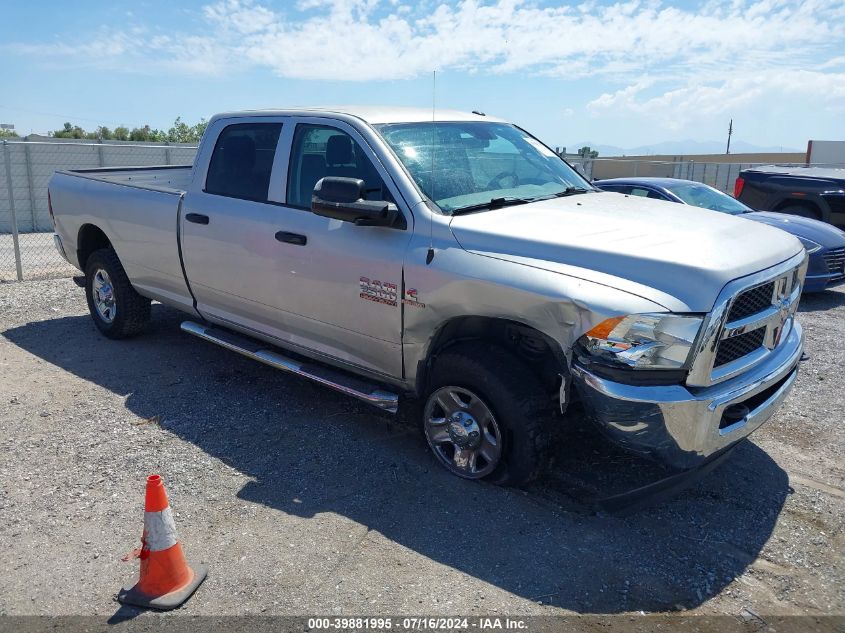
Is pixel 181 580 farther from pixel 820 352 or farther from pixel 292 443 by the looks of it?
pixel 820 352

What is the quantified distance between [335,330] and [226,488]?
45.9 inches

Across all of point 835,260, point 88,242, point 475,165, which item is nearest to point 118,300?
point 88,242

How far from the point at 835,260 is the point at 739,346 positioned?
6.27 m

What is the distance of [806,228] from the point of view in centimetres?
924

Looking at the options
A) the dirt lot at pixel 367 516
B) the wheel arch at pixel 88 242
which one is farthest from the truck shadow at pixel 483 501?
the wheel arch at pixel 88 242

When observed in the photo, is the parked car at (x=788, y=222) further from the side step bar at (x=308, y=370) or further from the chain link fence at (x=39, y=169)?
the chain link fence at (x=39, y=169)

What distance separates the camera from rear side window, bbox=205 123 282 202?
516cm

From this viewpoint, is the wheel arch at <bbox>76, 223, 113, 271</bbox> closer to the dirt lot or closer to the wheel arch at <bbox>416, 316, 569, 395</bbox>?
the dirt lot

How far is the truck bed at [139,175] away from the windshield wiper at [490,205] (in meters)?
3.30

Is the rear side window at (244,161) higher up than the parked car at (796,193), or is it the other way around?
the rear side window at (244,161)

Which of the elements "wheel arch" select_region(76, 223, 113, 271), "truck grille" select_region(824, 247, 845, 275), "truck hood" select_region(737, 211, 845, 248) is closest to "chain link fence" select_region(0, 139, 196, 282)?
"wheel arch" select_region(76, 223, 113, 271)

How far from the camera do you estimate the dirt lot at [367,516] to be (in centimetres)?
329

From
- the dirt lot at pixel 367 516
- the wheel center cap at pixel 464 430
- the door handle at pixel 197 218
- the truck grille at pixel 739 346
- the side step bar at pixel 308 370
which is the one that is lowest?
the dirt lot at pixel 367 516

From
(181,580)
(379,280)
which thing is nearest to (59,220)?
(379,280)
